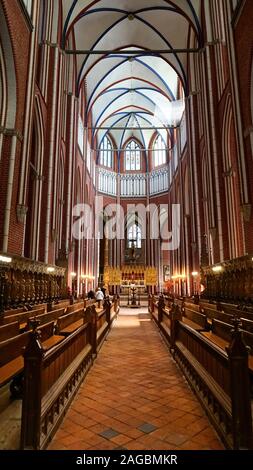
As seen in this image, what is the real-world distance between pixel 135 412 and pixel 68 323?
306cm

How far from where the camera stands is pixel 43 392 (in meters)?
2.97

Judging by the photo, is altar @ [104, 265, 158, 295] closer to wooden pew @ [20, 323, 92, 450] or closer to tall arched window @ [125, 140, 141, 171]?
tall arched window @ [125, 140, 141, 171]

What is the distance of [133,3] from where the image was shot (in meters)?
18.5

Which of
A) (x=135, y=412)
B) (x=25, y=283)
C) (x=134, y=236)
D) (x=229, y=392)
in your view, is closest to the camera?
(x=229, y=392)

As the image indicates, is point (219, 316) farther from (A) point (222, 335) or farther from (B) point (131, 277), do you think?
(B) point (131, 277)

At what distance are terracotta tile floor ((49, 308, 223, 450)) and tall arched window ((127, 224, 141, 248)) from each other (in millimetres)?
28281

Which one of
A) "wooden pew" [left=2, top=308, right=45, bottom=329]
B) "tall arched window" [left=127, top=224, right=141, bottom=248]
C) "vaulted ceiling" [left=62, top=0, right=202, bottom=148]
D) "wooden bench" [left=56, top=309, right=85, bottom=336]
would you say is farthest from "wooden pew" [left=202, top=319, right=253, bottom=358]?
"tall arched window" [left=127, top=224, right=141, bottom=248]

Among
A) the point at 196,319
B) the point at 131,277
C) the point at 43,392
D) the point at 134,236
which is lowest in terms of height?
the point at 43,392

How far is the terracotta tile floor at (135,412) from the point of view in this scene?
9.18 ft

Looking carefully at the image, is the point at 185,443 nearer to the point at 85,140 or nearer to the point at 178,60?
the point at 178,60

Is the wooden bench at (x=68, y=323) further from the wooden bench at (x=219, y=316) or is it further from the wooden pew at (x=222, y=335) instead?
the wooden bench at (x=219, y=316)

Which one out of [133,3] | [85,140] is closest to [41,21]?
[133,3]

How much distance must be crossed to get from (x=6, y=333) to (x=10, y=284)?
4.96 m

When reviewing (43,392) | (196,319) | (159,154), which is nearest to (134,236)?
(159,154)
